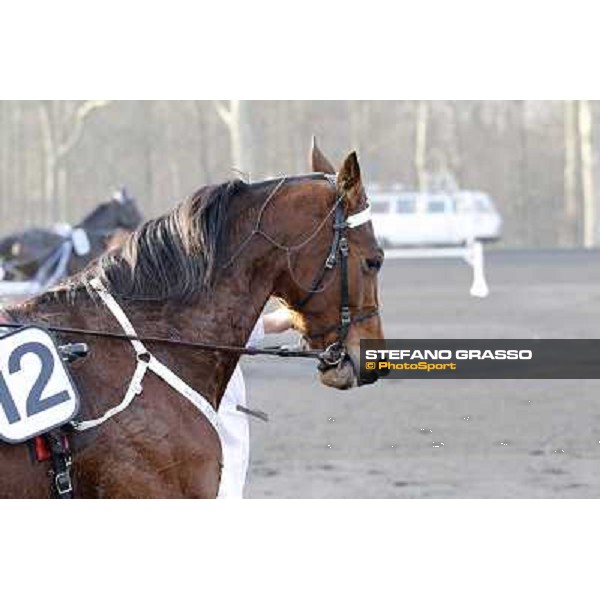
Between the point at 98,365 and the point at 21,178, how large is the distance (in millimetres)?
39771

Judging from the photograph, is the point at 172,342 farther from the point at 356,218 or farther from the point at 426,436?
the point at 426,436

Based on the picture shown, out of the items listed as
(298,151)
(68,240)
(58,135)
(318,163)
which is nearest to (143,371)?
(318,163)

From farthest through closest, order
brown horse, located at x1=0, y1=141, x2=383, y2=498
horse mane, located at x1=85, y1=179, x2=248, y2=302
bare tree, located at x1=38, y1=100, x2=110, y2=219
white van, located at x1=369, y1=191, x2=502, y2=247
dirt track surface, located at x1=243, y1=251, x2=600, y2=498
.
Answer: bare tree, located at x1=38, y1=100, x2=110, y2=219
white van, located at x1=369, y1=191, x2=502, y2=247
dirt track surface, located at x1=243, y1=251, x2=600, y2=498
horse mane, located at x1=85, y1=179, x2=248, y2=302
brown horse, located at x1=0, y1=141, x2=383, y2=498

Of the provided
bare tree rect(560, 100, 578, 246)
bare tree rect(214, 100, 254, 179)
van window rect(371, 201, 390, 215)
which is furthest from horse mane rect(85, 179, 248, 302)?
bare tree rect(560, 100, 578, 246)

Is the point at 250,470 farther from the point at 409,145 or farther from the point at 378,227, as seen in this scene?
the point at 409,145

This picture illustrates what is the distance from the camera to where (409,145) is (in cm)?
4256

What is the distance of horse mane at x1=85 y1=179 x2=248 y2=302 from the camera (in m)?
4.21

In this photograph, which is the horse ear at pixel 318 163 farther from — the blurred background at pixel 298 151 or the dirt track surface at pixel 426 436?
the blurred background at pixel 298 151

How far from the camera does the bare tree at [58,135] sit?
126ft

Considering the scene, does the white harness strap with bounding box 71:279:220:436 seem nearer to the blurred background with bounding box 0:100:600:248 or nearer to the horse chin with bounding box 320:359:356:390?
the horse chin with bounding box 320:359:356:390

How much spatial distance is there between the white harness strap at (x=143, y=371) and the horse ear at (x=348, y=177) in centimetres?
82

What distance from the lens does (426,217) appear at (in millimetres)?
35125

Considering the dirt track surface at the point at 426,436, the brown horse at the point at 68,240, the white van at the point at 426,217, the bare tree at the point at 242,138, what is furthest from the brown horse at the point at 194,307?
the white van at the point at 426,217

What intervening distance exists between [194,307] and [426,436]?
512cm
